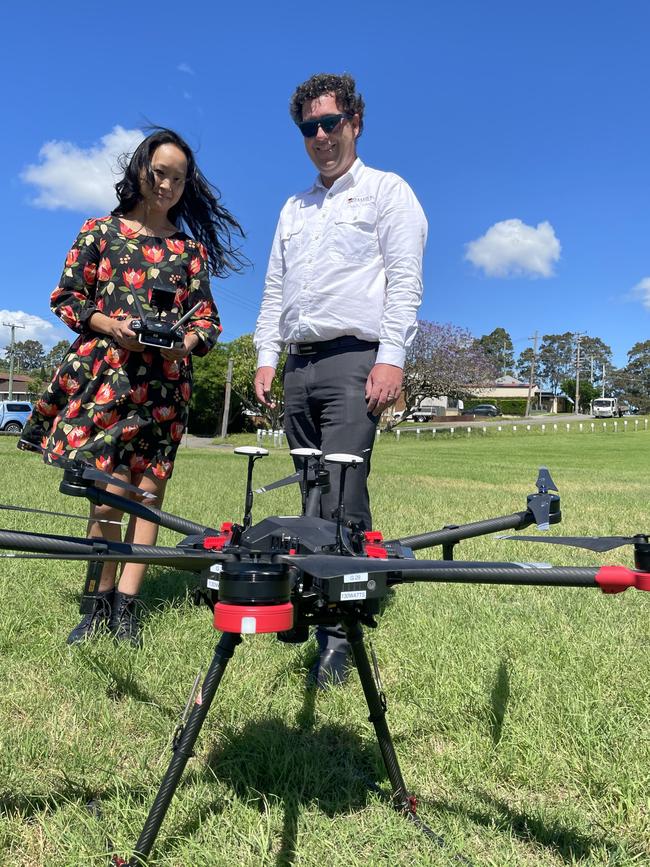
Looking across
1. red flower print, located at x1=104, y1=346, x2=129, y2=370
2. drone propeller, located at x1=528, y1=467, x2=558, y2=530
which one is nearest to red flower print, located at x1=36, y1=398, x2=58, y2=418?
red flower print, located at x1=104, y1=346, x2=129, y2=370

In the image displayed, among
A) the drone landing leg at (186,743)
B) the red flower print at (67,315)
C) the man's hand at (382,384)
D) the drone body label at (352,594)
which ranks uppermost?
the red flower print at (67,315)

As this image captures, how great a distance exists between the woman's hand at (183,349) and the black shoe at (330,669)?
172 centimetres

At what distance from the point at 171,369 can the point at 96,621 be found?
1.43m

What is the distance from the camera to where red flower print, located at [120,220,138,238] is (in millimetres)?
3824

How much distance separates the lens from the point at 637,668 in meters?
3.23

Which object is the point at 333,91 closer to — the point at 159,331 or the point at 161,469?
the point at 159,331

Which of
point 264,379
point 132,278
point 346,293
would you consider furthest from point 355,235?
point 132,278

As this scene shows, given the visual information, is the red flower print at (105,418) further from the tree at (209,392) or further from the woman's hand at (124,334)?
the tree at (209,392)

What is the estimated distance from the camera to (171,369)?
3.81m

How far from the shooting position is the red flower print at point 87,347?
367cm

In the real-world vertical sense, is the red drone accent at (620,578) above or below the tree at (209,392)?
below

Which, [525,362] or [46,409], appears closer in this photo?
[46,409]

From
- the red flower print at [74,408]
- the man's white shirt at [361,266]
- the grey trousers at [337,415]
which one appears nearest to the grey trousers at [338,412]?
the grey trousers at [337,415]

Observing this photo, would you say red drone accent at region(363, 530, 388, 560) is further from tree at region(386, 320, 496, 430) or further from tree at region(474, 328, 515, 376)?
tree at region(474, 328, 515, 376)
